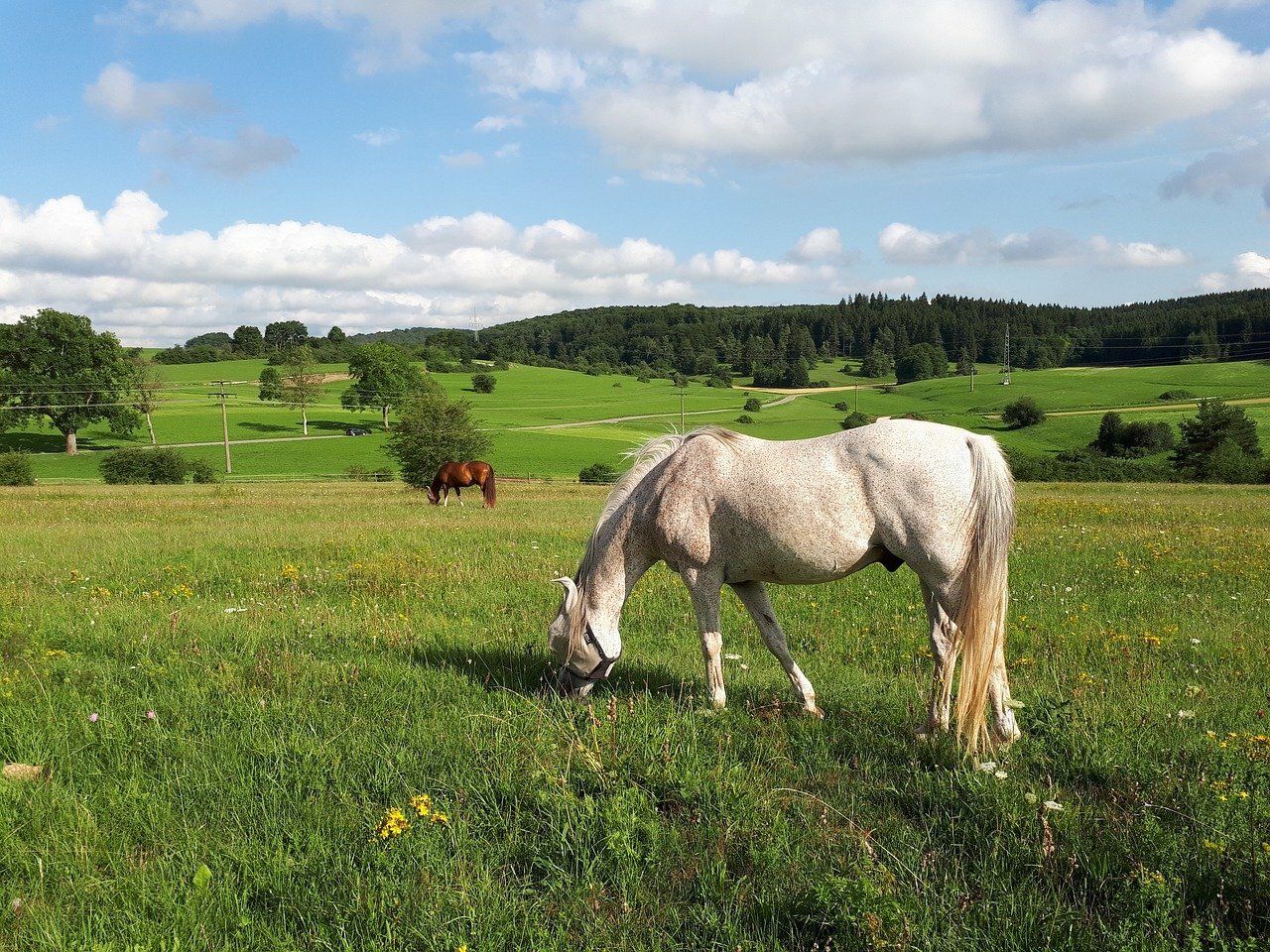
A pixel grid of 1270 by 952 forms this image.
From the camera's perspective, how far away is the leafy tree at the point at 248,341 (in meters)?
158

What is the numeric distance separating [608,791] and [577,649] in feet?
6.32

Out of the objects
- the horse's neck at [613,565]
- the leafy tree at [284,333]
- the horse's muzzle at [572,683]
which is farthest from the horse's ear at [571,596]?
the leafy tree at [284,333]

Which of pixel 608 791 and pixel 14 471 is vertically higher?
pixel 608 791

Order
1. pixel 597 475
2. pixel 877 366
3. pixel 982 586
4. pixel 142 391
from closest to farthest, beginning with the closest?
1. pixel 982 586
2. pixel 597 475
3. pixel 142 391
4. pixel 877 366

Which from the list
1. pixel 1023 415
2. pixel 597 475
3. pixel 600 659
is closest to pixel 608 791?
pixel 600 659

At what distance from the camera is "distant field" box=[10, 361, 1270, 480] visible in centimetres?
7450

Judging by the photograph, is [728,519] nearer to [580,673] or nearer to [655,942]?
[580,673]

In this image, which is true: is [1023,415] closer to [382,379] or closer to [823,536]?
[382,379]

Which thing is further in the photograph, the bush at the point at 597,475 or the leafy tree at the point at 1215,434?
the bush at the point at 597,475

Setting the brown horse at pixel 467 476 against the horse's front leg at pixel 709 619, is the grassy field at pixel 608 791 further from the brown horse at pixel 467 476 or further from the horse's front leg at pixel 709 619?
the brown horse at pixel 467 476

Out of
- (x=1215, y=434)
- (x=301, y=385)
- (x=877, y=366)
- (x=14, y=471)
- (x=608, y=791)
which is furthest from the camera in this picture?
(x=877, y=366)

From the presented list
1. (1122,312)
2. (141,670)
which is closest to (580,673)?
(141,670)

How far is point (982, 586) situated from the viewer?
5.42 m

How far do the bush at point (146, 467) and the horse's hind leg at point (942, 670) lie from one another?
62.8 meters
